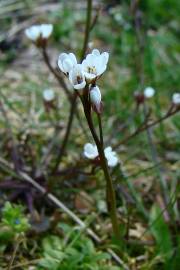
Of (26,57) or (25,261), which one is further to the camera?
(26,57)

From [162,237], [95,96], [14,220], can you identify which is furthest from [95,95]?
[162,237]

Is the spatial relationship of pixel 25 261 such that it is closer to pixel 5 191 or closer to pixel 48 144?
pixel 5 191

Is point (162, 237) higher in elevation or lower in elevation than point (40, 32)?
lower

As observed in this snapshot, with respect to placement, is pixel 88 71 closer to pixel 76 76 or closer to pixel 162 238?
pixel 76 76

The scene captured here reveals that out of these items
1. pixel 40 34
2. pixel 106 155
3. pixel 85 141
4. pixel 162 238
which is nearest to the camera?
pixel 106 155

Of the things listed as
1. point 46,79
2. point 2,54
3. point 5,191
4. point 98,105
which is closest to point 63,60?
point 98,105

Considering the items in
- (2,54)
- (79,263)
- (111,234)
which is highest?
(2,54)
